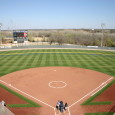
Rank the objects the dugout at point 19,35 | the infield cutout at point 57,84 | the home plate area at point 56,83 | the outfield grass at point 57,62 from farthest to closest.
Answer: the dugout at point 19,35, the outfield grass at point 57,62, the infield cutout at point 57,84, the home plate area at point 56,83

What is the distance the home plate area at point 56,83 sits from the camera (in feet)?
52.4

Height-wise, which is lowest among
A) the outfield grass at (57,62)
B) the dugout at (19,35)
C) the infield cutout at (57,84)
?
the infield cutout at (57,84)

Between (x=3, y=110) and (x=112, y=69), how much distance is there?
835 inches

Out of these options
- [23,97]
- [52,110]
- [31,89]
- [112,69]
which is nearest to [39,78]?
[31,89]

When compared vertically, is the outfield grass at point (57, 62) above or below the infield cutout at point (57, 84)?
above

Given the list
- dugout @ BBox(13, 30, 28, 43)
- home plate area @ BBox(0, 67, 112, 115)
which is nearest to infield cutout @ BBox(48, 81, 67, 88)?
home plate area @ BBox(0, 67, 112, 115)

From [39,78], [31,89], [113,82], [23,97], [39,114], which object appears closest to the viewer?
[39,114]

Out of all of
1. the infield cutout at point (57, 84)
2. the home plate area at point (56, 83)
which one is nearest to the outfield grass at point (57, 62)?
the home plate area at point (56, 83)

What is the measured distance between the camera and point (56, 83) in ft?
65.7

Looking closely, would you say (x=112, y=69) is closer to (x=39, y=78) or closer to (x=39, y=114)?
(x=39, y=78)

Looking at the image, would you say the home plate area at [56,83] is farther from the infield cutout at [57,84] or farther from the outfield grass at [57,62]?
the outfield grass at [57,62]

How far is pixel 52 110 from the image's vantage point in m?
13.6

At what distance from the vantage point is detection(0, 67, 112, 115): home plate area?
15979mm

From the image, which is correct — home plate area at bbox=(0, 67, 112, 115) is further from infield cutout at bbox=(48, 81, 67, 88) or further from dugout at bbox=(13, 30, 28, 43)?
dugout at bbox=(13, 30, 28, 43)
